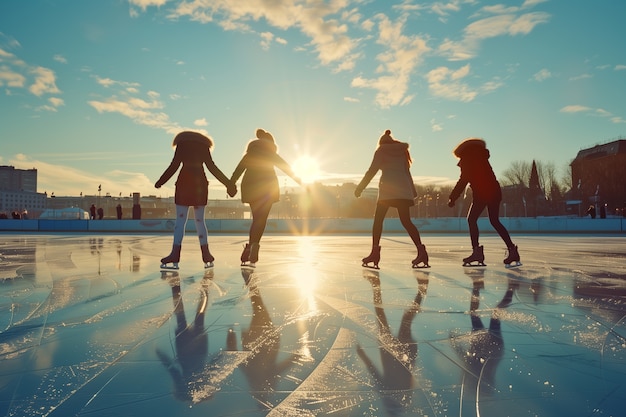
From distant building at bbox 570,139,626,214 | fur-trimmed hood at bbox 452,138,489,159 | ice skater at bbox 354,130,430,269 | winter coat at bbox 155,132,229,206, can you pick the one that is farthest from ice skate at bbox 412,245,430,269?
distant building at bbox 570,139,626,214

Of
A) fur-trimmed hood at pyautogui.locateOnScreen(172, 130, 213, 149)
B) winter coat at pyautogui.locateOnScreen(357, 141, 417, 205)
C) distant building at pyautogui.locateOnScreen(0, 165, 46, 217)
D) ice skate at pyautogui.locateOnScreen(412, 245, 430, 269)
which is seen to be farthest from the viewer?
distant building at pyautogui.locateOnScreen(0, 165, 46, 217)

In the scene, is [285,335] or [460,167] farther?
[460,167]

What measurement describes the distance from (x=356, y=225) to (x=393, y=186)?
18007 mm

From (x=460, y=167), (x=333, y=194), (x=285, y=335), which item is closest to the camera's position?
(x=285, y=335)

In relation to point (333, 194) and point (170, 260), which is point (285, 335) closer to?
point (170, 260)

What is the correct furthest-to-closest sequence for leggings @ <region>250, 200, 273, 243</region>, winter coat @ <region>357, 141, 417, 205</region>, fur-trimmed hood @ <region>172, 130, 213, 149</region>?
leggings @ <region>250, 200, 273, 243</region> → fur-trimmed hood @ <region>172, 130, 213, 149</region> → winter coat @ <region>357, 141, 417, 205</region>

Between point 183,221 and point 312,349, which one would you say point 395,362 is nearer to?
point 312,349

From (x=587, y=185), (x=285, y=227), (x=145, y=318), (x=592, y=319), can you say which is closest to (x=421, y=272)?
(x=592, y=319)

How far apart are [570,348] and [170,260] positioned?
178 inches

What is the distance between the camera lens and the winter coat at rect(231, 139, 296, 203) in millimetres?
5805

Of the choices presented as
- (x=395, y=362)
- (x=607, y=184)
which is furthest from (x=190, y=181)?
(x=607, y=184)

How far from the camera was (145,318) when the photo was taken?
8.50ft

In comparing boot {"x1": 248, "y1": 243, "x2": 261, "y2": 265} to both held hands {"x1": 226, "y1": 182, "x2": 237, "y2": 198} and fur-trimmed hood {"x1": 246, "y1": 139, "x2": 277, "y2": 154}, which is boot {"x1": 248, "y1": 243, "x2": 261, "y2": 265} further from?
fur-trimmed hood {"x1": 246, "y1": 139, "x2": 277, "y2": 154}

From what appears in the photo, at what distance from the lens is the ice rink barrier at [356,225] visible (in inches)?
878
